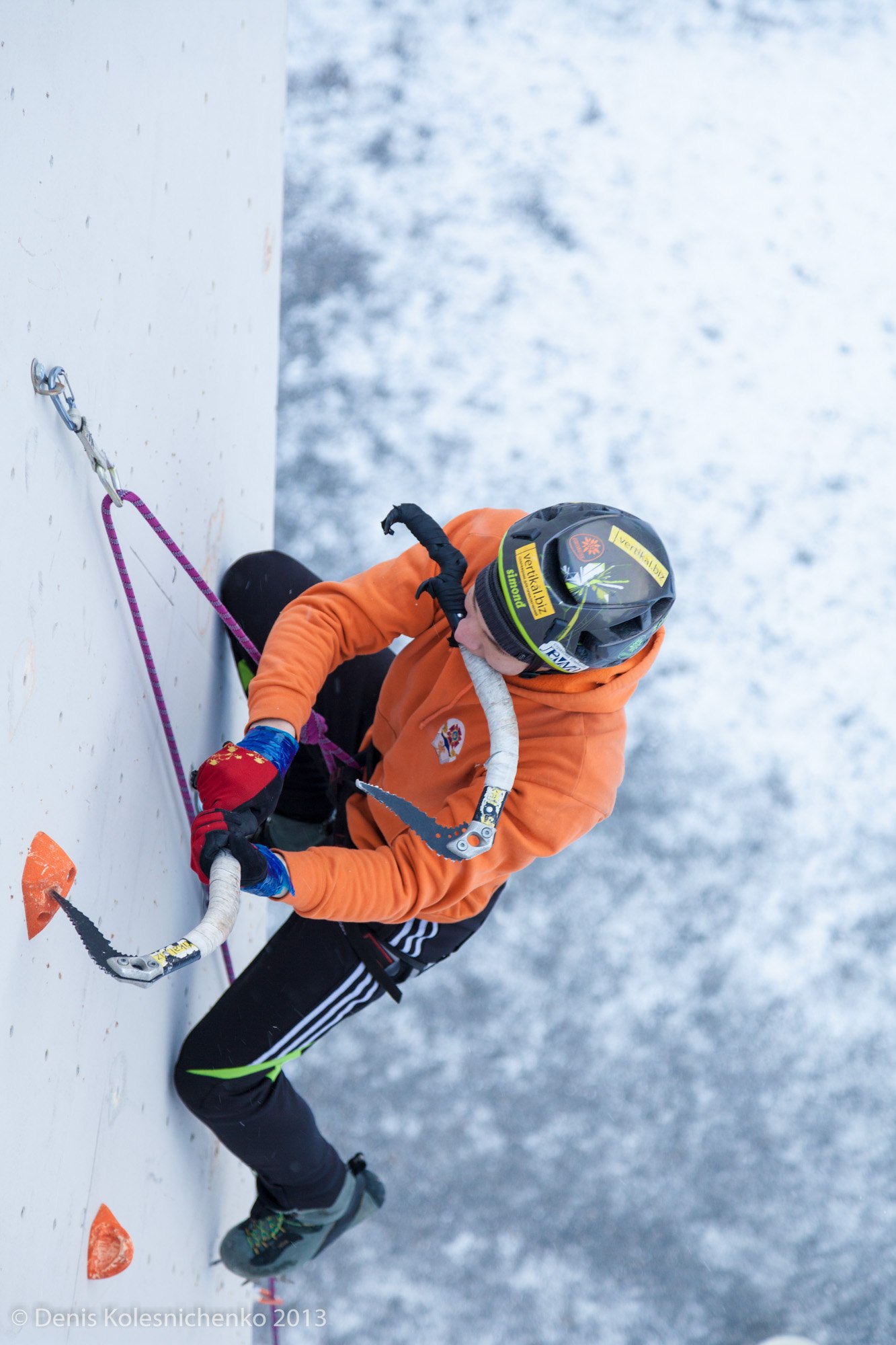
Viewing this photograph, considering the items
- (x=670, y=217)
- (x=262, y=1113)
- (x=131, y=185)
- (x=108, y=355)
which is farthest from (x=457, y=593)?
(x=670, y=217)

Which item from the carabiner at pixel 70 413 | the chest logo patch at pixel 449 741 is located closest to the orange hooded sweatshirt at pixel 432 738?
the chest logo patch at pixel 449 741

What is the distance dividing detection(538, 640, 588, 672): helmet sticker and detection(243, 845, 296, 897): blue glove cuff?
359mm

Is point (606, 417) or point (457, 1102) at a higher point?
point (606, 417)

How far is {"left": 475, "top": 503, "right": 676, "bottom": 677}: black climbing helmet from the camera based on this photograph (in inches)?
45.1

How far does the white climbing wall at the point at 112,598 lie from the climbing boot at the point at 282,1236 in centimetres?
6

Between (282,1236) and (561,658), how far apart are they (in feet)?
3.48

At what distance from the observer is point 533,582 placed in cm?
116

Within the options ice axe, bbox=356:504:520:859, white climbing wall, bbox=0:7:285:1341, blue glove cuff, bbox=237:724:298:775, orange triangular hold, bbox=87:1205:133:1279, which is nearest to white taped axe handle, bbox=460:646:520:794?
ice axe, bbox=356:504:520:859

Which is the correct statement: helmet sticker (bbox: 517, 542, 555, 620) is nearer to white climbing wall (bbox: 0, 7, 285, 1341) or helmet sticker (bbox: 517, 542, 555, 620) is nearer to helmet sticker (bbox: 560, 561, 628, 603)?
helmet sticker (bbox: 560, 561, 628, 603)

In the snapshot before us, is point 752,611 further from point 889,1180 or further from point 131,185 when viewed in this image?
point 131,185

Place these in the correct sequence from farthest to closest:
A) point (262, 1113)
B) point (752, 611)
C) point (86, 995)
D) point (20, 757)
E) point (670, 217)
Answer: point (670, 217) < point (752, 611) < point (262, 1113) < point (86, 995) < point (20, 757)

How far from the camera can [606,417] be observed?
2.60m

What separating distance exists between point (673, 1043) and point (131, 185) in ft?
5.86

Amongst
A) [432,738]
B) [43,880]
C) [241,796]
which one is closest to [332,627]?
[432,738]
